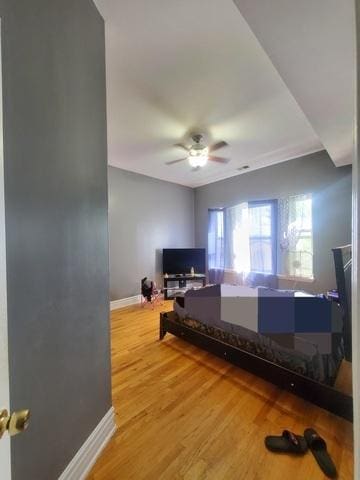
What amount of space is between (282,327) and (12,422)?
1943 millimetres

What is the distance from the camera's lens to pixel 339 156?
3.04m

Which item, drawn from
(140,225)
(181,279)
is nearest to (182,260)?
(181,279)

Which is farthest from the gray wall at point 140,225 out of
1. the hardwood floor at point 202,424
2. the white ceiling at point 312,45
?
the white ceiling at point 312,45

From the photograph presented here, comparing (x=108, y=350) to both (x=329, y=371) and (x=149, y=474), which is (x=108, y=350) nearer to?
(x=149, y=474)

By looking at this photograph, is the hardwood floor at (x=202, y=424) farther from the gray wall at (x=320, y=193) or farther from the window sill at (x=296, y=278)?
the gray wall at (x=320, y=193)

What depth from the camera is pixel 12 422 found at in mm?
528

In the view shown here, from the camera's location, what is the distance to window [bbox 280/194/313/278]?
12.5ft

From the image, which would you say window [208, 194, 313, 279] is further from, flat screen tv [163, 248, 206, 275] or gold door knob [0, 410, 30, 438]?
gold door knob [0, 410, 30, 438]

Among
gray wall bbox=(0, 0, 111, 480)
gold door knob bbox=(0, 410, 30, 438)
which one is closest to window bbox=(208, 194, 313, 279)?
gray wall bbox=(0, 0, 111, 480)

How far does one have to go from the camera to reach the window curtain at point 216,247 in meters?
5.14

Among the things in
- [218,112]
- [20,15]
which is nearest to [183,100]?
[218,112]

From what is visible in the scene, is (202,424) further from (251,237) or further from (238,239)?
(238,239)

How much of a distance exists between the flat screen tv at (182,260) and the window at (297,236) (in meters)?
1.78

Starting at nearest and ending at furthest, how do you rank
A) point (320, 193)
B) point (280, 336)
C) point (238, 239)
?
1. point (280, 336)
2. point (320, 193)
3. point (238, 239)
